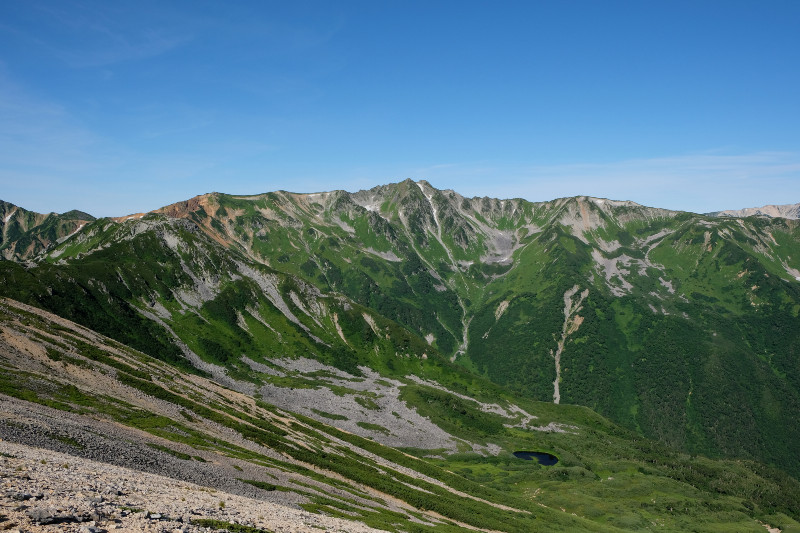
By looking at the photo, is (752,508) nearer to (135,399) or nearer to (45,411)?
(135,399)

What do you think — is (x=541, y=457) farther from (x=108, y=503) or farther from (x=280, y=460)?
(x=108, y=503)

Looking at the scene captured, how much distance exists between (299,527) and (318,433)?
72.3m

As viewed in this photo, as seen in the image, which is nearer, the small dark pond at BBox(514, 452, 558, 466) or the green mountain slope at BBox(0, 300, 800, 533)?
the green mountain slope at BBox(0, 300, 800, 533)

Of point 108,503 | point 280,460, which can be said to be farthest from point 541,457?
point 108,503

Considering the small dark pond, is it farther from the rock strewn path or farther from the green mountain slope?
the rock strewn path

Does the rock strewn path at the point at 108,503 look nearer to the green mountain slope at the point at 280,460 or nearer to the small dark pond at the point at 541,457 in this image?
the green mountain slope at the point at 280,460

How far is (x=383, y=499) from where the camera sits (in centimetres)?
8025

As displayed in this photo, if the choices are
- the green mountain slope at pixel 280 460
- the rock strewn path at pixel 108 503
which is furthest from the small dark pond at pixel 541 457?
the rock strewn path at pixel 108 503

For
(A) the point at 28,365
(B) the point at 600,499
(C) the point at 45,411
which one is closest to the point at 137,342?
(A) the point at 28,365

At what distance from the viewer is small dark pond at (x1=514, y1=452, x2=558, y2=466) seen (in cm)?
18362

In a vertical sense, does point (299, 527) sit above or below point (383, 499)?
above

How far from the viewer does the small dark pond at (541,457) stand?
602 feet

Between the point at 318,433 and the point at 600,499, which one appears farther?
the point at 600,499

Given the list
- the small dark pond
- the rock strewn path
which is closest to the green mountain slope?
the rock strewn path
